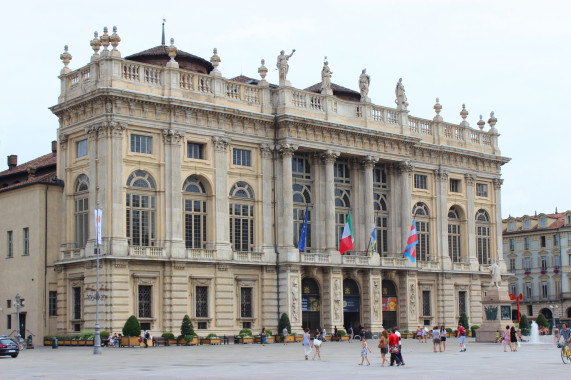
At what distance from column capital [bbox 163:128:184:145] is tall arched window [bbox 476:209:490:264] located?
1311 inches

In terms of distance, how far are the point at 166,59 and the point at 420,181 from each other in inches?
998

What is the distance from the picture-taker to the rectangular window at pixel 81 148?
207 ft

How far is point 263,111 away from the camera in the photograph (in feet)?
226

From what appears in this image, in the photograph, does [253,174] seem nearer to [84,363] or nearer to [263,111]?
[263,111]

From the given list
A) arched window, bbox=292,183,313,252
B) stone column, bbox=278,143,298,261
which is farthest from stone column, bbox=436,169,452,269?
stone column, bbox=278,143,298,261

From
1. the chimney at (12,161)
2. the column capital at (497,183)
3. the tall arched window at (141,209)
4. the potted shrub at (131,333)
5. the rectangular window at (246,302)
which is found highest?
the chimney at (12,161)

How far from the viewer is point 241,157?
67.9 metres

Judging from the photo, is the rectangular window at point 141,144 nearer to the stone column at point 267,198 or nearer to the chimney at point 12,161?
the stone column at point 267,198

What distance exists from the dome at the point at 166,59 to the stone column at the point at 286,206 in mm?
8440

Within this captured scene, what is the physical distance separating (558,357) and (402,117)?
36.8m

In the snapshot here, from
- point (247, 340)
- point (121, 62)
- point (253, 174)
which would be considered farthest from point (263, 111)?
point (247, 340)

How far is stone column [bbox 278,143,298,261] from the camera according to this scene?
68.1m

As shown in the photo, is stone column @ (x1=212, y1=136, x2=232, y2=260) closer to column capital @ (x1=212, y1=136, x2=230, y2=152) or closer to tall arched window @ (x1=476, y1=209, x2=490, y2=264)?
column capital @ (x1=212, y1=136, x2=230, y2=152)

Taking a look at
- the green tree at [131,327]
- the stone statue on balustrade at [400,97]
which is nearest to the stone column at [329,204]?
the stone statue on balustrade at [400,97]
